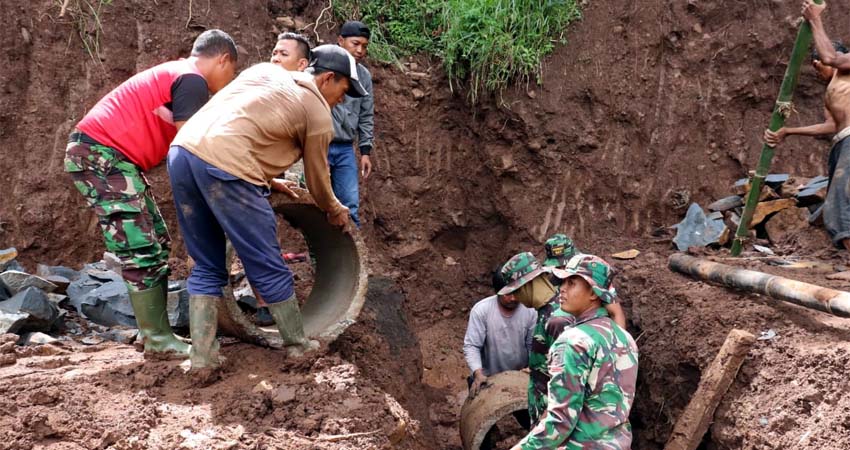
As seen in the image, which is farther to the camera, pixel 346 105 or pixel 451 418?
pixel 451 418

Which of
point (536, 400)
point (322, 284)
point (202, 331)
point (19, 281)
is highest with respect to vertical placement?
point (202, 331)

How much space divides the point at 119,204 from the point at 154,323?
639mm

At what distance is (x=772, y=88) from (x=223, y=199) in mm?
6564

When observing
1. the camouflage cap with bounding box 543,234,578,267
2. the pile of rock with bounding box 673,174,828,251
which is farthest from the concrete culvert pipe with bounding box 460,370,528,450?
the pile of rock with bounding box 673,174,828,251

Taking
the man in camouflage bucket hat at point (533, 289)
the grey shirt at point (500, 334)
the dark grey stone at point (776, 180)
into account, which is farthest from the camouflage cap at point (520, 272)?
the dark grey stone at point (776, 180)

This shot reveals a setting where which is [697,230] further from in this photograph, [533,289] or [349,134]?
[349,134]

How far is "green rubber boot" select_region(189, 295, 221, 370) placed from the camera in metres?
3.32

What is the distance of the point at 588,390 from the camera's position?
117 inches

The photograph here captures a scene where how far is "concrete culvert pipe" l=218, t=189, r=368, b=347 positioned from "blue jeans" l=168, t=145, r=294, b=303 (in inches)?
11.6

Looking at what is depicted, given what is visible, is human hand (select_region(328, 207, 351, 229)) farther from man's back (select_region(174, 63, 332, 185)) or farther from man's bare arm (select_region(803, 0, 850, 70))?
man's bare arm (select_region(803, 0, 850, 70))

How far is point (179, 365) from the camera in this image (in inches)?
133

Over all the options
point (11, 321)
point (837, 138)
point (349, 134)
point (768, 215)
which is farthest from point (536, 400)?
point (768, 215)

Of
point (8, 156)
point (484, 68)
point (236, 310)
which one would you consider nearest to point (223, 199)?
point (236, 310)

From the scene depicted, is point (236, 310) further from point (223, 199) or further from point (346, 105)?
point (346, 105)
